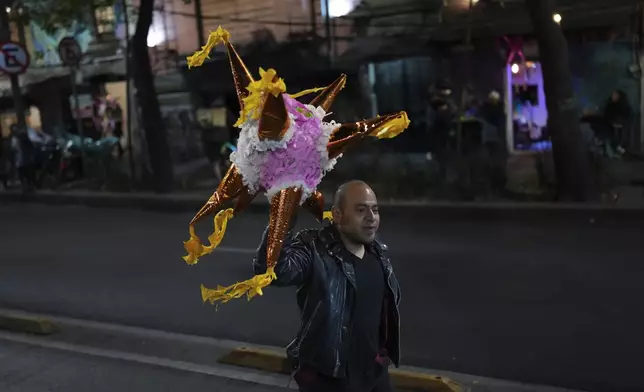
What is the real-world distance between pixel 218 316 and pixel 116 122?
1743cm

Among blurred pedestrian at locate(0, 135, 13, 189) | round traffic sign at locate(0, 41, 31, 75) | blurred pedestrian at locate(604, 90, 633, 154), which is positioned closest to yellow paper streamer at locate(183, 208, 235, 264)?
blurred pedestrian at locate(604, 90, 633, 154)

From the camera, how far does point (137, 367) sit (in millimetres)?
5129

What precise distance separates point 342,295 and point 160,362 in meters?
3.13

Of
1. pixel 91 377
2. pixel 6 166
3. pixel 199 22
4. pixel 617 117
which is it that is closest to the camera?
pixel 91 377

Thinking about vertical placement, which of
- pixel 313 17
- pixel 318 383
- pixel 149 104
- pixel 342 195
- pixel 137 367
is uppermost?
pixel 313 17

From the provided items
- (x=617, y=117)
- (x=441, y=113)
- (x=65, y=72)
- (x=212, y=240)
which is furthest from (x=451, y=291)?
(x=65, y=72)

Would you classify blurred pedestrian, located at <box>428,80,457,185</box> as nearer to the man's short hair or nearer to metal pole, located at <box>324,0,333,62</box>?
metal pole, located at <box>324,0,333,62</box>

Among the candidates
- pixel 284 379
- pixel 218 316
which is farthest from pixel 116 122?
pixel 284 379

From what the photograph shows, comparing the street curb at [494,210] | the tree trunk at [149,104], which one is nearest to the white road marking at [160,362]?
the street curb at [494,210]

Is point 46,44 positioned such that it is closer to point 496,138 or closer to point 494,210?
point 496,138

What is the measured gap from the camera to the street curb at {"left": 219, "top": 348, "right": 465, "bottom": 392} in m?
4.35

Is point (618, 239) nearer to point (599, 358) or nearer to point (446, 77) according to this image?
point (599, 358)

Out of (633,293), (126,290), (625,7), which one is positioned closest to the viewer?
(633,293)

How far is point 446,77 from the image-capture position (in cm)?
1636
